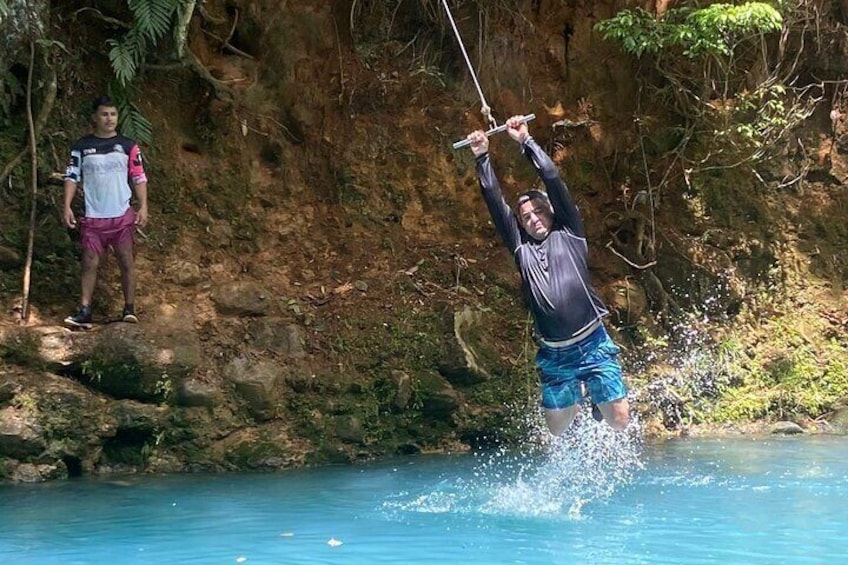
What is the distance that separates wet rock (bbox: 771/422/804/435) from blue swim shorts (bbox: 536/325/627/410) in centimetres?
343

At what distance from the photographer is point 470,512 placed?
543 centimetres

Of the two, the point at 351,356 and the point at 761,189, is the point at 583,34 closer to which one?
the point at 761,189

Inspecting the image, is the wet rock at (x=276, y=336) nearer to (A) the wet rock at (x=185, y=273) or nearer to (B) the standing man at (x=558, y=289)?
(A) the wet rock at (x=185, y=273)

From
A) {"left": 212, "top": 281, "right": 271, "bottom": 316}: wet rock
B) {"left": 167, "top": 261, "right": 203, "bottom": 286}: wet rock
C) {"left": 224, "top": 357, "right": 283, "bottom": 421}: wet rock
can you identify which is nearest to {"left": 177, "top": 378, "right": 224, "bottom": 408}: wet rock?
{"left": 224, "top": 357, "right": 283, "bottom": 421}: wet rock

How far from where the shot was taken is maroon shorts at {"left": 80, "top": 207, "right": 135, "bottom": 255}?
7168 millimetres

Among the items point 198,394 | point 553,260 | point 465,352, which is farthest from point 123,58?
point 553,260

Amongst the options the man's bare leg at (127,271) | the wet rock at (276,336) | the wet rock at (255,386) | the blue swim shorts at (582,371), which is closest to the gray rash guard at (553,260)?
the blue swim shorts at (582,371)

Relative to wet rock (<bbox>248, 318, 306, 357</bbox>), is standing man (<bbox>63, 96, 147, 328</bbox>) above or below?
above

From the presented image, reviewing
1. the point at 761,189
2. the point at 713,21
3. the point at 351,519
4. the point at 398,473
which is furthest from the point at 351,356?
the point at 761,189

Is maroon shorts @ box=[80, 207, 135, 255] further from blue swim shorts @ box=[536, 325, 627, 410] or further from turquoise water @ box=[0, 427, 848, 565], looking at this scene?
blue swim shorts @ box=[536, 325, 627, 410]

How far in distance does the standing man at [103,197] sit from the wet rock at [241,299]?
80cm

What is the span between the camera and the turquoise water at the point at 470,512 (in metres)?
4.53

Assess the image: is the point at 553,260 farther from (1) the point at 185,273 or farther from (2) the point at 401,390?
(1) the point at 185,273

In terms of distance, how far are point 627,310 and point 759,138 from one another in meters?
2.26
